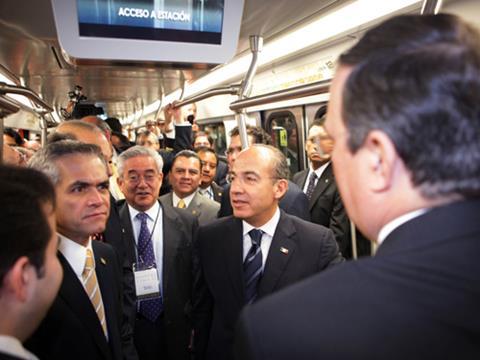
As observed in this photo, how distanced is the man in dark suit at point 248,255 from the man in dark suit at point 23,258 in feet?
3.73

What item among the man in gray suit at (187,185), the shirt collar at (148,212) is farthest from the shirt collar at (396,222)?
the man in gray suit at (187,185)

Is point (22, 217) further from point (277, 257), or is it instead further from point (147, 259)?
point (147, 259)

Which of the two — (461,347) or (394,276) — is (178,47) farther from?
(461,347)

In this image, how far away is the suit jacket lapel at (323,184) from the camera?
3801mm

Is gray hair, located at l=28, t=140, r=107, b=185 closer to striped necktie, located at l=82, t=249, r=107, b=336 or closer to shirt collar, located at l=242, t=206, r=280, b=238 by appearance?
striped necktie, located at l=82, t=249, r=107, b=336

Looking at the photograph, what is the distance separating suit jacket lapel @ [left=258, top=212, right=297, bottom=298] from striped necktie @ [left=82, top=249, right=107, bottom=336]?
77 centimetres

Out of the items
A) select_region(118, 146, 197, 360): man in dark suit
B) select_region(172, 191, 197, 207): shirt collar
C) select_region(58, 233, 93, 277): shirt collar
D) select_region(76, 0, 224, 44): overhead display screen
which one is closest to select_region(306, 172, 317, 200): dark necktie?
select_region(172, 191, 197, 207): shirt collar

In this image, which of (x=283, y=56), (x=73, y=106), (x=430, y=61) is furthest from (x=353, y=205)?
(x=283, y=56)

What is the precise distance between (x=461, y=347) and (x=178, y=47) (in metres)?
1.58

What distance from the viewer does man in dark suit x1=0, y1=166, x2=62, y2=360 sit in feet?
3.04

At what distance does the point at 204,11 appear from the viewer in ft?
5.92

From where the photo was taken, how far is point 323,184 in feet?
12.6

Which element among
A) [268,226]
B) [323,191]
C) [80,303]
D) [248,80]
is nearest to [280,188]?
[268,226]

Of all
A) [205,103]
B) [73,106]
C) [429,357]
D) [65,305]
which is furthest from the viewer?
[205,103]
